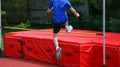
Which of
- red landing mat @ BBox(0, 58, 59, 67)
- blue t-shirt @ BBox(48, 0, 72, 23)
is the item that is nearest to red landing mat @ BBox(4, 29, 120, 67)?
red landing mat @ BBox(0, 58, 59, 67)

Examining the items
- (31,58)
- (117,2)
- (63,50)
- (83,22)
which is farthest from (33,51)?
(83,22)

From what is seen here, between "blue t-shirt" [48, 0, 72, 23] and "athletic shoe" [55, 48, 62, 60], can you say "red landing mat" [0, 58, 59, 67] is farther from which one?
"blue t-shirt" [48, 0, 72, 23]

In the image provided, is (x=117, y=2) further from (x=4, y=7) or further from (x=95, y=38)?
(x=4, y=7)

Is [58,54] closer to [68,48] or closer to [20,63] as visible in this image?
[68,48]

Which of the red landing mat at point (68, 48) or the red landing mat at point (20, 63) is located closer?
the red landing mat at point (68, 48)

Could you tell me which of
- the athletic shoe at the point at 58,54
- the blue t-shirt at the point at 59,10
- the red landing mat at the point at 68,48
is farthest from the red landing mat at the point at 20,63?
the blue t-shirt at the point at 59,10

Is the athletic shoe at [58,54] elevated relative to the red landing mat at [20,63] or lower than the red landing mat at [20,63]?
elevated

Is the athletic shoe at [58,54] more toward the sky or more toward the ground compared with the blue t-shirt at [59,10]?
more toward the ground

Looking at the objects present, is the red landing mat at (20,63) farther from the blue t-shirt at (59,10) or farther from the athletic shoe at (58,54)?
the blue t-shirt at (59,10)

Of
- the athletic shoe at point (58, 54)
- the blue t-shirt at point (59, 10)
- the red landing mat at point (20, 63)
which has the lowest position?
the red landing mat at point (20, 63)

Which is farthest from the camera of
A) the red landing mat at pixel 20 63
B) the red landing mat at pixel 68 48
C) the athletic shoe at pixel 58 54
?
the red landing mat at pixel 20 63

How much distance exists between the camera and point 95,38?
10250 millimetres

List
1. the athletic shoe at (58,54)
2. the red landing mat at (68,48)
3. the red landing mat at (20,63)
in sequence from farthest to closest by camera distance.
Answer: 1. the red landing mat at (20,63)
2. the athletic shoe at (58,54)
3. the red landing mat at (68,48)

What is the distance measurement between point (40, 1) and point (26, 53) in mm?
10967
